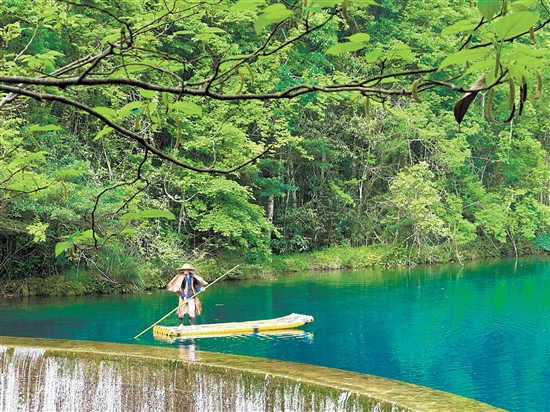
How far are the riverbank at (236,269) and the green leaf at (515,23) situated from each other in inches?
388

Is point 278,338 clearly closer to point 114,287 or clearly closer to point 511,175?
point 114,287

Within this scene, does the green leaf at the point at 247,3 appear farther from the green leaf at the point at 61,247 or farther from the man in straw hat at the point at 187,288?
the man in straw hat at the point at 187,288

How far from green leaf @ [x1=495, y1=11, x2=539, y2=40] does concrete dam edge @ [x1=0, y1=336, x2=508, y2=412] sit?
16.0 ft

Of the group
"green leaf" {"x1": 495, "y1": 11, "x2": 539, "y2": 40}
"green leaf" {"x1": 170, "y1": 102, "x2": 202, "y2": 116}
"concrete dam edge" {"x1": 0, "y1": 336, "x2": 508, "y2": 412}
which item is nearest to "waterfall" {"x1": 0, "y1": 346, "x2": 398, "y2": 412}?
"concrete dam edge" {"x1": 0, "y1": 336, "x2": 508, "y2": 412}

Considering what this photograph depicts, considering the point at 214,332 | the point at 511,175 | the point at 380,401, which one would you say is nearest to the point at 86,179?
the point at 214,332

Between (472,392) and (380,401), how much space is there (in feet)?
11.8

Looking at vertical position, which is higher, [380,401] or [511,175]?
[511,175]

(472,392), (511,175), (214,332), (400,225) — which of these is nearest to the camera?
(472,392)

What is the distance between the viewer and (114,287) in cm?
1717

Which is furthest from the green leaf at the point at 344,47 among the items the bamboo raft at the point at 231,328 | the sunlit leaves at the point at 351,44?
the bamboo raft at the point at 231,328

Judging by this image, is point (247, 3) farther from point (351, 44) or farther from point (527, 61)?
point (527, 61)

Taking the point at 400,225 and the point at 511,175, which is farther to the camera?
the point at 511,175

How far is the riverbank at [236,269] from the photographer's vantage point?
653 inches

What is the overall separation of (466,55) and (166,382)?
251 inches
